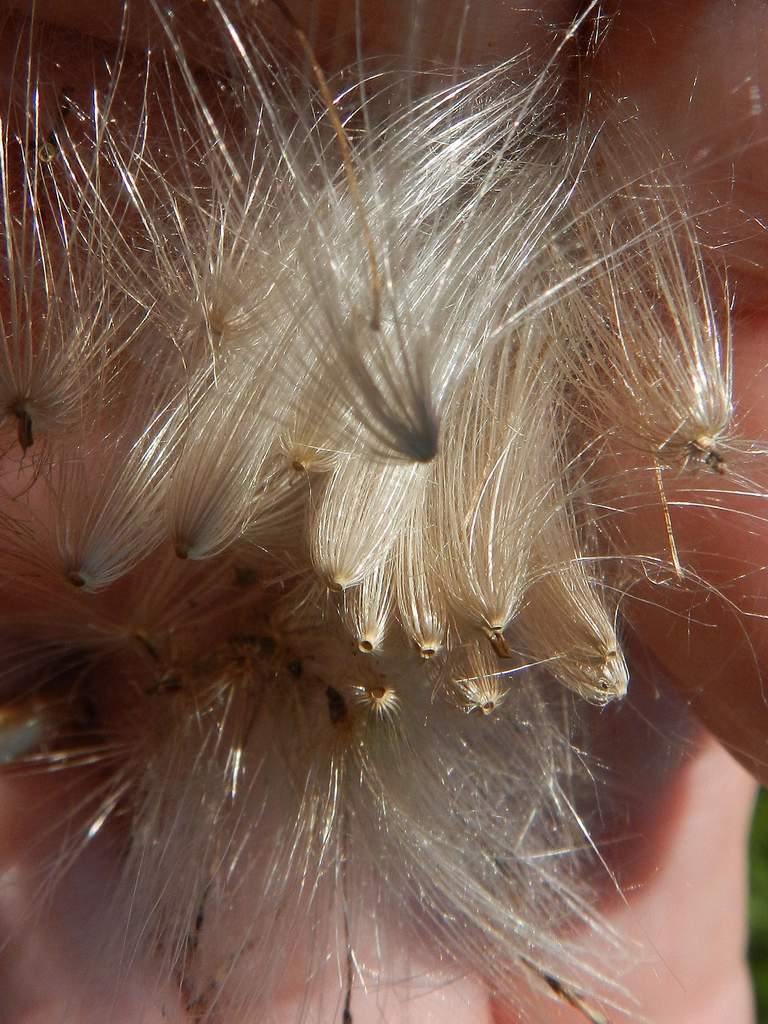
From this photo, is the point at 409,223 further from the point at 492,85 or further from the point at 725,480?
the point at 725,480

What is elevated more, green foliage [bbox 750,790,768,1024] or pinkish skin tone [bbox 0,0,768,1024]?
pinkish skin tone [bbox 0,0,768,1024]

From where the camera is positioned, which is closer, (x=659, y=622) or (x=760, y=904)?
(x=659, y=622)

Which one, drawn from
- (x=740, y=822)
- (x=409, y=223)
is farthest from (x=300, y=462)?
(x=740, y=822)

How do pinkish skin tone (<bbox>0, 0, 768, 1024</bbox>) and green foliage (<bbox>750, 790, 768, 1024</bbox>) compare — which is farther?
green foliage (<bbox>750, 790, 768, 1024</bbox>)

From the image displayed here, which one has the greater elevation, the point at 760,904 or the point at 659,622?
the point at 659,622

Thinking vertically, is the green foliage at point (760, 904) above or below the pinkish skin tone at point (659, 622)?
A: below

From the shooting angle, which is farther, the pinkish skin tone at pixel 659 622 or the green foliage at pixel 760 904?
the green foliage at pixel 760 904

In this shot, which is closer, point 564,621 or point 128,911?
point 564,621

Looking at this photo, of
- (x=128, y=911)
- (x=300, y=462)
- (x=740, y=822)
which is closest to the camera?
(x=300, y=462)
